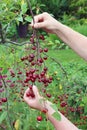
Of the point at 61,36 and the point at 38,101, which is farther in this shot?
the point at 61,36

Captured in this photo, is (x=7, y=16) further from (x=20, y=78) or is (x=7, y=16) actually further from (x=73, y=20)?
(x=73, y=20)

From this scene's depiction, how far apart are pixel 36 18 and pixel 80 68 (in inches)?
139

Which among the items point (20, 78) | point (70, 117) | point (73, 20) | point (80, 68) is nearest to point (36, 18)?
point (20, 78)

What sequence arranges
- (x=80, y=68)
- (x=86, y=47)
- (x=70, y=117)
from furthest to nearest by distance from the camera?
(x=80, y=68)
(x=70, y=117)
(x=86, y=47)

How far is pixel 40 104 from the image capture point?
1471mm

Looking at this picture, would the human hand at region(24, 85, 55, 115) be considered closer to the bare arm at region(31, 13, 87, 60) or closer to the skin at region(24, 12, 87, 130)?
the skin at region(24, 12, 87, 130)

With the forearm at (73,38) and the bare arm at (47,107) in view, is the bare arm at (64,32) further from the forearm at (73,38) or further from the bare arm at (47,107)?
the bare arm at (47,107)

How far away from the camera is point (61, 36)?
6.16 ft

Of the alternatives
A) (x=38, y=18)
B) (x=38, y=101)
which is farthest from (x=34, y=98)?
(x=38, y=18)

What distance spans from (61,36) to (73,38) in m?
0.06

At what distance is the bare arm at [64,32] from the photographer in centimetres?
176

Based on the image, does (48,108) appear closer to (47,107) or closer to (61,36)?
(47,107)

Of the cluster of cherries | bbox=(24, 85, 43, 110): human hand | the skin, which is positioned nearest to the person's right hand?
the skin

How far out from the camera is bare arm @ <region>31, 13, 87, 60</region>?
1.76 metres
